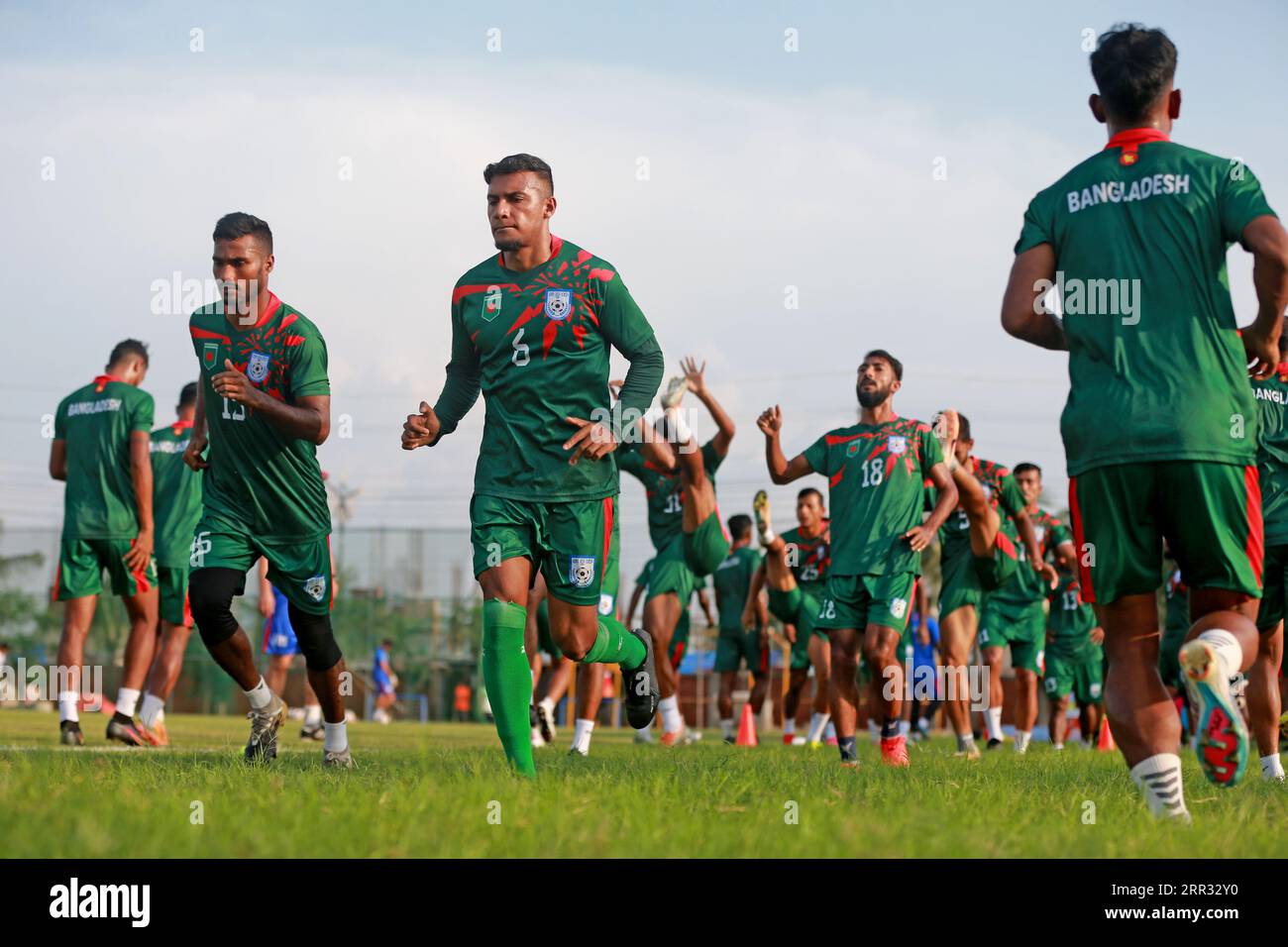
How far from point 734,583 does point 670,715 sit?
4.88 m

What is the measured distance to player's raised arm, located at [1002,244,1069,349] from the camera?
528 centimetres

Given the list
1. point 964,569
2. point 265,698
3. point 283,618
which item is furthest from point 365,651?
point 265,698

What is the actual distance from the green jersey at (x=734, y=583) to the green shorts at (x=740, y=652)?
0.53 ft

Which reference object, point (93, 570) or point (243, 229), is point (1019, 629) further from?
point (243, 229)

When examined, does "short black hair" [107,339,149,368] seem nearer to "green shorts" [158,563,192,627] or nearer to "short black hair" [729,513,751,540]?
"green shorts" [158,563,192,627]

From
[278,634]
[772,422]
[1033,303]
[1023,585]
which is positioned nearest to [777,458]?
[772,422]

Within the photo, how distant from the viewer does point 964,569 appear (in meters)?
15.0

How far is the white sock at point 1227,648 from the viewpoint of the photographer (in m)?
4.64

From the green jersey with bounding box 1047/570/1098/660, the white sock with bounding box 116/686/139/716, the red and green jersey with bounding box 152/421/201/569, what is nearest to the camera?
the white sock with bounding box 116/686/139/716

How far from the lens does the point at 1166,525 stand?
16.4ft

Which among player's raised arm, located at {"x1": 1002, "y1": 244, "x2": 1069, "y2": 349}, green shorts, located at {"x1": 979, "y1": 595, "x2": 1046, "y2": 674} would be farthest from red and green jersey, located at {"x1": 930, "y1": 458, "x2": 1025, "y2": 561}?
player's raised arm, located at {"x1": 1002, "y1": 244, "x2": 1069, "y2": 349}
